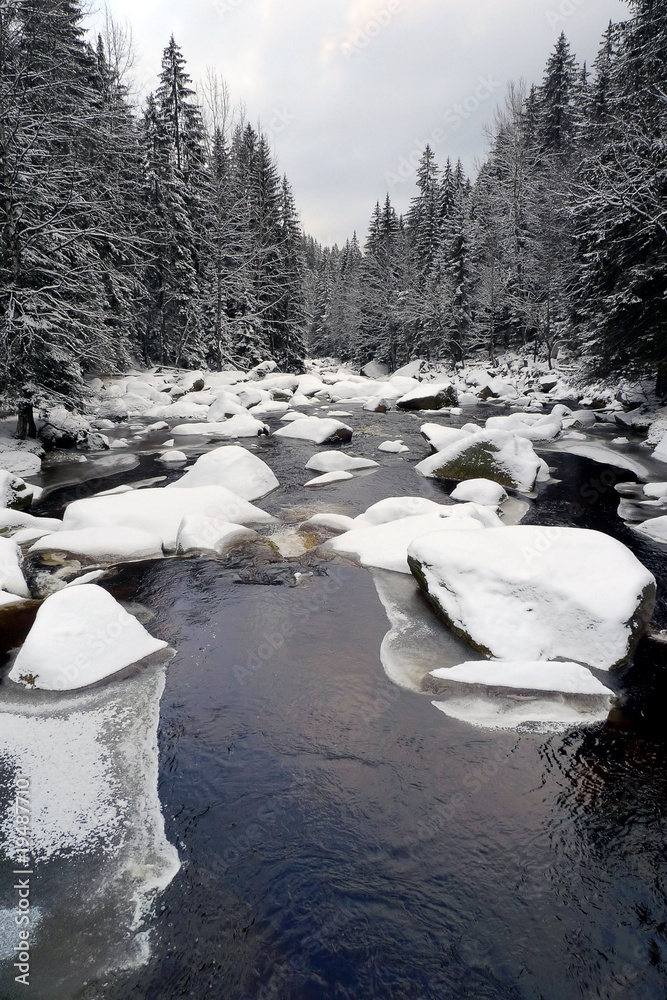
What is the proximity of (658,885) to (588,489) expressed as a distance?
30.2 ft

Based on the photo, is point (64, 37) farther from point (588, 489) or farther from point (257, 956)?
point (257, 956)

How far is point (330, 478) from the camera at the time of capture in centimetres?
1171

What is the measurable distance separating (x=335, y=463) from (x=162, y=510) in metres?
5.01

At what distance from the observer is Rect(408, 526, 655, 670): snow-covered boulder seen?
210 inches

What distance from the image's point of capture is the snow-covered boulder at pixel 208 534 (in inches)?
313

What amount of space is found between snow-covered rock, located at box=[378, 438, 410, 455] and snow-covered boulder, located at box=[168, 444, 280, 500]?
15.4 feet

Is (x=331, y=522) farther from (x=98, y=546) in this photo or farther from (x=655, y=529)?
(x=655, y=529)

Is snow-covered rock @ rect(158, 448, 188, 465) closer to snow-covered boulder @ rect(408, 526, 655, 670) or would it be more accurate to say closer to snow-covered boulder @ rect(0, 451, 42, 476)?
snow-covered boulder @ rect(0, 451, 42, 476)

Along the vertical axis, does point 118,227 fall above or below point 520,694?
above

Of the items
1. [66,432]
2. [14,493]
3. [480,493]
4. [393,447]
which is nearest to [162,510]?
[14,493]

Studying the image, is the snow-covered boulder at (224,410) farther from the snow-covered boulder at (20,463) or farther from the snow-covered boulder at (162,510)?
the snow-covered boulder at (162,510)

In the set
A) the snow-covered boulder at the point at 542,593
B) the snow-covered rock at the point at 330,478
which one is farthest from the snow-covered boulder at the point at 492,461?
the snow-covered boulder at the point at 542,593

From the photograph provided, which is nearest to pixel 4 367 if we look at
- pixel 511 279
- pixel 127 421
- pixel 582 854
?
pixel 127 421

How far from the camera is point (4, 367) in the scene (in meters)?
12.4
